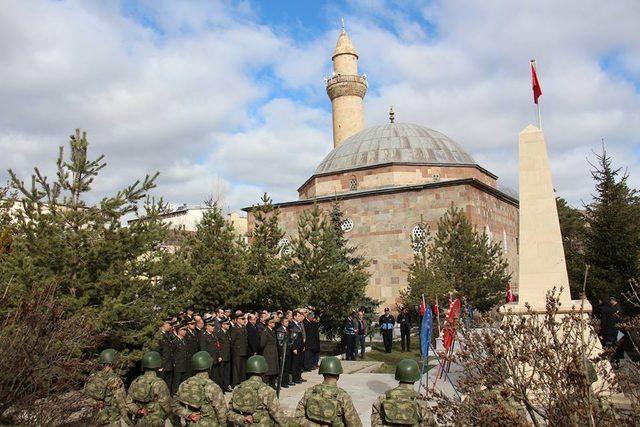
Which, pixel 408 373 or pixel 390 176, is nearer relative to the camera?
pixel 408 373

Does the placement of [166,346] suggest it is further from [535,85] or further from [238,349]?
[535,85]

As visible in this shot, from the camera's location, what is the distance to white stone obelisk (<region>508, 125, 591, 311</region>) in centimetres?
955

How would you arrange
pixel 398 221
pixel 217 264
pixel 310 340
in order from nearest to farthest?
pixel 310 340 → pixel 217 264 → pixel 398 221

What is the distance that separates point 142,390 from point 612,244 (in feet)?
46.8

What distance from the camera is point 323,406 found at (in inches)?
236

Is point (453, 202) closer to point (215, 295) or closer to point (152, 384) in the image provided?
point (215, 295)

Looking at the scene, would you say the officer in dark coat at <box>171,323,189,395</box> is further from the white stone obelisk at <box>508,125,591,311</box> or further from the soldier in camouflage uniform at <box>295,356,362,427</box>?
the white stone obelisk at <box>508,125,591,311</box>

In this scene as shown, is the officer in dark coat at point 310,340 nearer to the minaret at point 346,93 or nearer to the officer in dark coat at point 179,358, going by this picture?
the officer in dark coat at point 179,358

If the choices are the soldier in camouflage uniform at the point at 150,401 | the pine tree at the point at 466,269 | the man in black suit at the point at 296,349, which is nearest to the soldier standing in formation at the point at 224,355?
the man in black suit at the point at 296,349

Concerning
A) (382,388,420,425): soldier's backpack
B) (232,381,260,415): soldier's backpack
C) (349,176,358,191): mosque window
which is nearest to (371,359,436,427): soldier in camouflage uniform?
(382,388,420,425): soldier's backpack

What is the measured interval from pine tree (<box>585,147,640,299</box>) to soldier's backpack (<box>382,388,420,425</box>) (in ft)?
41.0

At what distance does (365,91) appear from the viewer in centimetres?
4003

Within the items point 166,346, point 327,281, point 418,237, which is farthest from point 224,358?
point 418,237

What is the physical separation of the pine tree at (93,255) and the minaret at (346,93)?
29.4 metres
